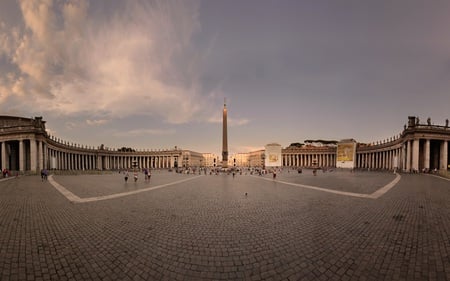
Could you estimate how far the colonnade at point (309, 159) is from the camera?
103 meters

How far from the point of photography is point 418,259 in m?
4.47

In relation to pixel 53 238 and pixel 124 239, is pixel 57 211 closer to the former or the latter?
pixel 53 238

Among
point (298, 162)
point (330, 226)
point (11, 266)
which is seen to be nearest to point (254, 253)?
point (330, 226)

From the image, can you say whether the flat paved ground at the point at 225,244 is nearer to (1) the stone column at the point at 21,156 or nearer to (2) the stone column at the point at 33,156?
(2) the stone column at the point at 33,156

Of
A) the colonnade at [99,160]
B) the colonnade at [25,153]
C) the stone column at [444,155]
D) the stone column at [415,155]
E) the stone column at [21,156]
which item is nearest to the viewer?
the colonnade at [25,153]

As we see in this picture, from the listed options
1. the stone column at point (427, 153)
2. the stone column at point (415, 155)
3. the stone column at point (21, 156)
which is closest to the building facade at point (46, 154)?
the stone column at point (21, 156)

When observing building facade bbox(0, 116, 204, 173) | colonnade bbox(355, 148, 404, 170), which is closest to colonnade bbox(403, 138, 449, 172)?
colonnade bbox(355, 148, 404, 170)

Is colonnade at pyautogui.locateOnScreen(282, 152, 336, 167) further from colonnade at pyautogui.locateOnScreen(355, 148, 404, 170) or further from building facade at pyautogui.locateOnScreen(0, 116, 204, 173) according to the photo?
building facade at pyautogui.locateOnScreen(0, 116, 204, 173)

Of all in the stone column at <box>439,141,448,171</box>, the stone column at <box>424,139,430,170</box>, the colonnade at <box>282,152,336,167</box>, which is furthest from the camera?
the colonnade at <box>282,152,336,167</box>

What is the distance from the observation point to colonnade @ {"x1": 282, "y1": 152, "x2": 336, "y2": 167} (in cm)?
Answer: 10262

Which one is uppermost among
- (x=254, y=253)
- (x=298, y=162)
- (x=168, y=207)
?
(x=254, y=253)

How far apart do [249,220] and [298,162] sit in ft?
369

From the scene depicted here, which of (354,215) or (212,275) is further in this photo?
(354,215)

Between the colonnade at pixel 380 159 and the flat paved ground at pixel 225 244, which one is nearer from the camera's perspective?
the flat paved ground at pixel 225 244
